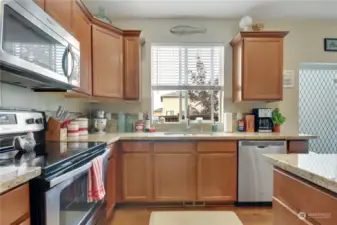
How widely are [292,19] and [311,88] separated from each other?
3.44 ft

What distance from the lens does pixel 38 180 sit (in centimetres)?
113

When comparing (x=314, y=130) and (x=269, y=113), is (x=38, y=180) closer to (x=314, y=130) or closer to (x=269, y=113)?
(x=269, y=113)

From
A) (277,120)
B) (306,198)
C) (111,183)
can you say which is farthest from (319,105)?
(306,198)

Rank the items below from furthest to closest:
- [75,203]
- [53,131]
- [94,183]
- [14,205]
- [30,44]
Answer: [53,131], [94,183], [75,203], [30,44], [14,205]

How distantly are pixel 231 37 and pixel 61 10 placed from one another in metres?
2.41

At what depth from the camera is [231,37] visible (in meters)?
3.83

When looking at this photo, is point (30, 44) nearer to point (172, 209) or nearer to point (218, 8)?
point (172, 209)

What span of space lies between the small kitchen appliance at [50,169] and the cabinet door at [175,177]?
101cm

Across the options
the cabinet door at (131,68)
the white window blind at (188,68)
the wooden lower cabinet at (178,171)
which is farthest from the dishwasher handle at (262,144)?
the cabinet door at (131,68)

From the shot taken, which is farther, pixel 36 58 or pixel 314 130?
pixel 314 130

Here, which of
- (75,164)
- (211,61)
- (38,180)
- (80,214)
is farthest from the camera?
(211,61)

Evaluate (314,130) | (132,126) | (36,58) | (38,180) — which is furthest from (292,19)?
(38,180)

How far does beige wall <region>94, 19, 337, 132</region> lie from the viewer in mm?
3807

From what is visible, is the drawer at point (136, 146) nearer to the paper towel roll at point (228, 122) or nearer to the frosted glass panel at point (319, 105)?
the paper towel roll at point (228, 122)
